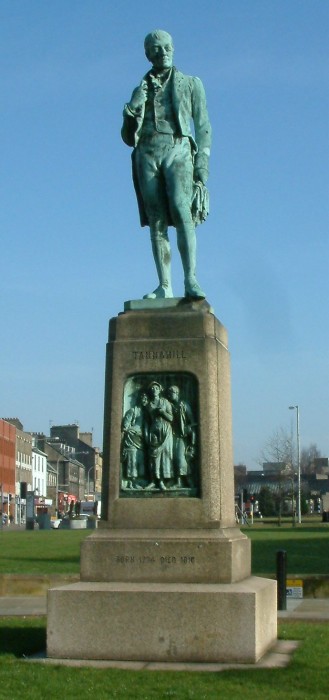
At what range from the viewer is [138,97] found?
11977 mm

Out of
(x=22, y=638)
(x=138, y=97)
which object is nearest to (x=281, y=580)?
(x=22, y=638)

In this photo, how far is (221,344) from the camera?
37.8 feet

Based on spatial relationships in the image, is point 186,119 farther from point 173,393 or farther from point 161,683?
point 161,683

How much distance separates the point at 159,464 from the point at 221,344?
1.43 metres

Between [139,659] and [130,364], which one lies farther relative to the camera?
[130,364]

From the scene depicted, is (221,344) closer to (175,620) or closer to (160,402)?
(160,402)

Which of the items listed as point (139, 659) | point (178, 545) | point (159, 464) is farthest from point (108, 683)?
point (159, 464)

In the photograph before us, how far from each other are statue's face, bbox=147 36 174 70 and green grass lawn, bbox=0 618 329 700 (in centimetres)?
591

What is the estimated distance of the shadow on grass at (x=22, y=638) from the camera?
1109cm

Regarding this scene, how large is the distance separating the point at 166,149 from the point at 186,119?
1.40 feet

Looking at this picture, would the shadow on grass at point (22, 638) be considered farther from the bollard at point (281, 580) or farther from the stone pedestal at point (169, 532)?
the bollard at point (281, 580)

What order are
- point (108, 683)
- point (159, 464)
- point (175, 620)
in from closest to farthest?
point (108, 683) → point (175, 620) → point (159, 464)

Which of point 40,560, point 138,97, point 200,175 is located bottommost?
point 40,560

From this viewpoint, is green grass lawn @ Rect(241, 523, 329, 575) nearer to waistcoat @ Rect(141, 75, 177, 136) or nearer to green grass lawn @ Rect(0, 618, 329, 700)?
waistcoat @ Rect(141, 75, 177, 136)
